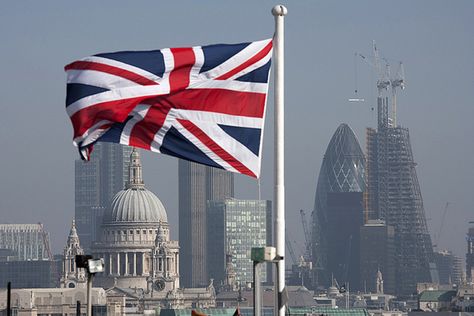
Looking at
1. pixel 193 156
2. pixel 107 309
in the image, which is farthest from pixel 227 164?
pixel 107 309

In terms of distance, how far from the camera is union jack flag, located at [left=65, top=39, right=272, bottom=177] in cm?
2950

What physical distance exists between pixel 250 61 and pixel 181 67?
37.2 inches

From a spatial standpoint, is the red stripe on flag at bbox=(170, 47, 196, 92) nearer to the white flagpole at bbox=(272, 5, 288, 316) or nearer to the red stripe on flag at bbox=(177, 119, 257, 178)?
the red stripe on flag at bbox=(177, 119, 257, 178)

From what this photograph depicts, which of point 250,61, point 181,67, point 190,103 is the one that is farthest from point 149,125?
point 250,61

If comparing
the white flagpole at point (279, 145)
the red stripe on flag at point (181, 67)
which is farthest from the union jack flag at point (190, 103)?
the white flagpole at point (279, 145)

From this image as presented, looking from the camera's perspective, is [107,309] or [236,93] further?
[107,309]

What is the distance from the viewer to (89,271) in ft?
99.2

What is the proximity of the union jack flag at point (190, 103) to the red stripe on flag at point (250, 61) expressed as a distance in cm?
1

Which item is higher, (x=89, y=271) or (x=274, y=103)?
(x=274, y=103)

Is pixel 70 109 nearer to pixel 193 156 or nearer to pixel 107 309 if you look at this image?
pixel 193 156

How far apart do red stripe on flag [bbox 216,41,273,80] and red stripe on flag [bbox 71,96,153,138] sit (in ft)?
4.44

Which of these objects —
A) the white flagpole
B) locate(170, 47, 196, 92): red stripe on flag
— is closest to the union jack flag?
locate(170, 47, 196, 92): red stripe on flag

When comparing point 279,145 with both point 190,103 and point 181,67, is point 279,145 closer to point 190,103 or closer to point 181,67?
point 190,103

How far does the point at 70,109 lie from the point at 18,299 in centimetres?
17117
